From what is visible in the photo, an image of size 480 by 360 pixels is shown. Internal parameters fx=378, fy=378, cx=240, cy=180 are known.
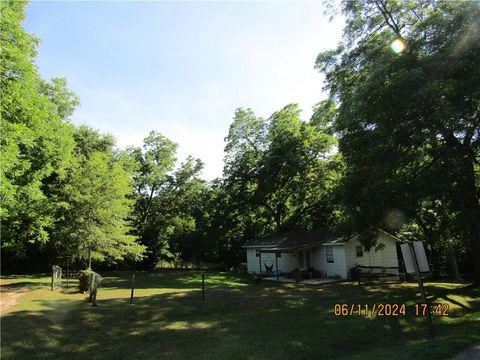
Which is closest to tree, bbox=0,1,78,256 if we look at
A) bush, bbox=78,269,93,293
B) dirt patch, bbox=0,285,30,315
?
dirt patch, bbox=0,285,30,315

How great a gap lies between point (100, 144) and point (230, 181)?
13045mm

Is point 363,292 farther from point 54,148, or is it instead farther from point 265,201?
point 265,201

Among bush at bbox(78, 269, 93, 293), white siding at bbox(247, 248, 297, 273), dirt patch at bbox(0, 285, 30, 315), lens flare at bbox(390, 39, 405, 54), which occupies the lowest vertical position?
dirt patch at bbox(0, 285, 30, 315)

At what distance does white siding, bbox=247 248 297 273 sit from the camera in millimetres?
29109

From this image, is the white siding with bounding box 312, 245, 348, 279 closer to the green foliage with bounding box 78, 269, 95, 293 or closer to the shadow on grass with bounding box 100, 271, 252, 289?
the shadow on grass with bounding box 100, 271, 252, 289

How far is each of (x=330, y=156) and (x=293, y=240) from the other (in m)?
8.40

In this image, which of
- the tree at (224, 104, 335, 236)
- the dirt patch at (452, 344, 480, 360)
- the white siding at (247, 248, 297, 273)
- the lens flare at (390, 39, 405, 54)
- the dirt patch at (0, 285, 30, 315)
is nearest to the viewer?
the dirt patch at (452, 344, 480, 360)

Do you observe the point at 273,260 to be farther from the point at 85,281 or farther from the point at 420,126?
the point at 420,126

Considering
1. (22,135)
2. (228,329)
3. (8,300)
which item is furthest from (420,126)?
(8,300)

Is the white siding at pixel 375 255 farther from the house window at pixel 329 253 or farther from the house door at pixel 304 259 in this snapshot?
the house door at pixel 304 259

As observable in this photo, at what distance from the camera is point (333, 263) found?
25547mm

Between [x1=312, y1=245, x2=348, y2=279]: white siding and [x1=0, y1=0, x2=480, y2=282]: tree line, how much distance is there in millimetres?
2895

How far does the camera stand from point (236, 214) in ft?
126

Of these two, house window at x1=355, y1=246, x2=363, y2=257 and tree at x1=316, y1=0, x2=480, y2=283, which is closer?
tree at x1=316, y1=0, x2=480, y2=283
